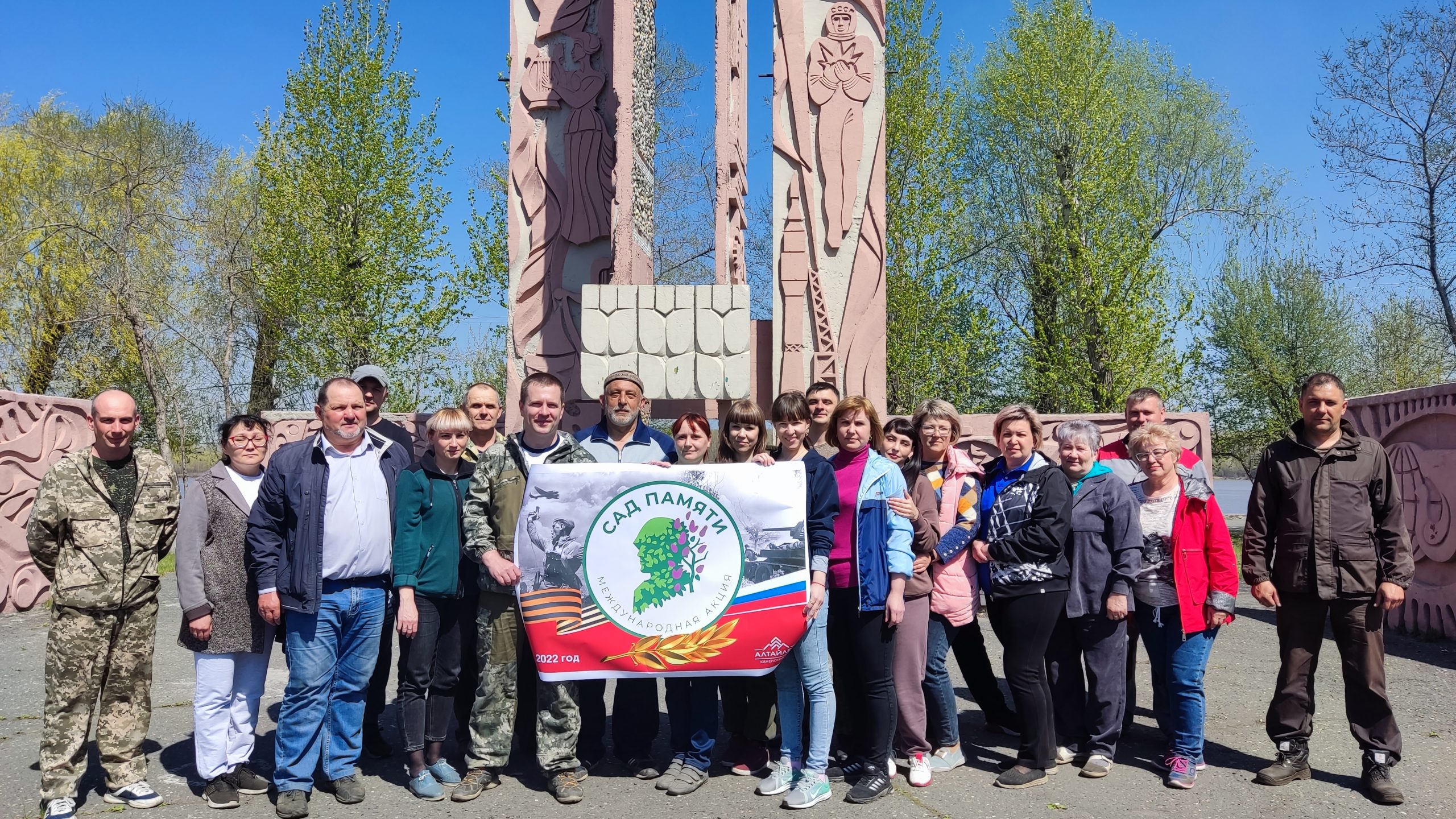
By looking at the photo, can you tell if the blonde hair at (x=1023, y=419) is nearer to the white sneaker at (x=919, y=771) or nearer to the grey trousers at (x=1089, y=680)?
the grey trousers at (x=1089, y=680)

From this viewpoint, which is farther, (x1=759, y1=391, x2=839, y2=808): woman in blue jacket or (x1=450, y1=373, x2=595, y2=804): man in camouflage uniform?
(x1=450, y1=373, x2=595, y2=804): man in camouflage uniform

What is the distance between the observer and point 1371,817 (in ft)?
12.2

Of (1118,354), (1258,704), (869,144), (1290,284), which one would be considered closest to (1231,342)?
(1290,284)

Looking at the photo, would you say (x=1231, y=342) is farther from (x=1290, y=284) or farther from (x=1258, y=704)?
(x=1258, y=704)

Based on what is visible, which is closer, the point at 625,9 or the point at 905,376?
the point at 625,9

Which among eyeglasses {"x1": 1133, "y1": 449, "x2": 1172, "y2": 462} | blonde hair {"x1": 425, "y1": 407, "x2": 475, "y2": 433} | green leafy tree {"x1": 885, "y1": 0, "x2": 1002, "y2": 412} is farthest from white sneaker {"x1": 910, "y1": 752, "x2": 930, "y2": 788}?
green leafy tree {"x1": 885, "y1": 0, "x2": 1002, "y2": 412}

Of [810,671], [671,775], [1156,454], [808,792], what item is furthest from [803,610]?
[1156,454]

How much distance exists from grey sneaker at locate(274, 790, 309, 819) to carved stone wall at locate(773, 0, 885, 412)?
4956 mm

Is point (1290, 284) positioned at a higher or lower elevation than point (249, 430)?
higher

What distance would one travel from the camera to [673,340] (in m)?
6.11

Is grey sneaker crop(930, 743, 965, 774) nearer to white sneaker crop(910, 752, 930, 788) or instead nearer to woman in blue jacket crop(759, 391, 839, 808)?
white sneaker crop(910, 752, 930, 788)

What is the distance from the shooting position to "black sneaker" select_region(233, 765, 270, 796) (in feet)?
13.2

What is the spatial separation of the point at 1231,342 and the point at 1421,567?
13.4 meters

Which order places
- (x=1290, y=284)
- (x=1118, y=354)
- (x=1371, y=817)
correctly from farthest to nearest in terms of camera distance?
1. (x=1290, y=284)
2. (x=1118, y=354)
3. (x=1371, y=817)
